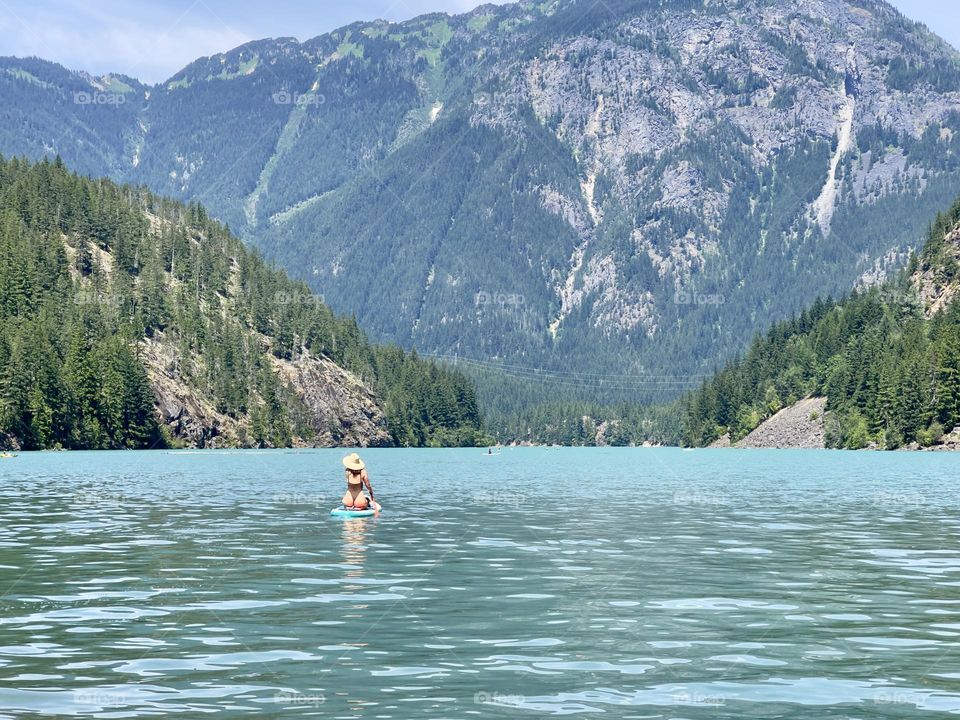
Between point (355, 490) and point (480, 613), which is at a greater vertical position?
point (355, 490)

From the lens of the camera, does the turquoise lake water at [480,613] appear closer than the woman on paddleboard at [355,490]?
Yes

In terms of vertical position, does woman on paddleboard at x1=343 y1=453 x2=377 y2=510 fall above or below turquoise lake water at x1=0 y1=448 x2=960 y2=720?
above

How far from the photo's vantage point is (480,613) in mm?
35812

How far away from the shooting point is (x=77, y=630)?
107 ft

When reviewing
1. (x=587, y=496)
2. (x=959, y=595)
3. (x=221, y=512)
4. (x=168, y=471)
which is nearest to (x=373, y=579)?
(x=959, y=595)

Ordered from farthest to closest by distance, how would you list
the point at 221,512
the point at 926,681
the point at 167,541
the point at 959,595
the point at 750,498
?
the point at 750,498
the point at 221,512
the point at 167,541
the point at 959,595
the point at 926,681

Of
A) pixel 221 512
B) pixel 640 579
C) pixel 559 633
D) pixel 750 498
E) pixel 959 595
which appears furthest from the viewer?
pixel 750 498

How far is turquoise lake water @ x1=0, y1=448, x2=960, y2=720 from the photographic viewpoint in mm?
25969

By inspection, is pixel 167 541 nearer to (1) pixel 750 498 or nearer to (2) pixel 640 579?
(2) pixel 640 579

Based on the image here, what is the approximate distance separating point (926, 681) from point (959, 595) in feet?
41.9

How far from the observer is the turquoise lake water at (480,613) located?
2597 cm

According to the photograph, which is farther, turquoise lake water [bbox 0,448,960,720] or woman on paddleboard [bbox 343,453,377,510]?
woman on paddleboard [bbox 343,453,377,510]

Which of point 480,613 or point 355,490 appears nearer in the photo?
point 480,613

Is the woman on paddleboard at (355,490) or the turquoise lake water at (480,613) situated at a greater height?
the woman on paddleboard at (355,490)
